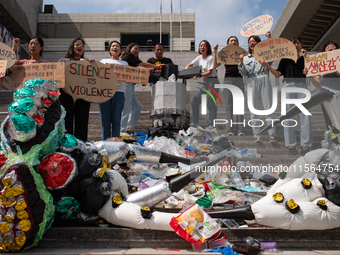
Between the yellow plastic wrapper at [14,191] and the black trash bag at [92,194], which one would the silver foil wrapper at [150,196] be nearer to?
the black trash bag at [92,194]

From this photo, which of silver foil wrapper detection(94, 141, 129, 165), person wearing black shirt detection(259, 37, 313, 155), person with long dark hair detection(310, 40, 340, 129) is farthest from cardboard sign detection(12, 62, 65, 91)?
person with long dark hair detection(310, 40, 340, 129)

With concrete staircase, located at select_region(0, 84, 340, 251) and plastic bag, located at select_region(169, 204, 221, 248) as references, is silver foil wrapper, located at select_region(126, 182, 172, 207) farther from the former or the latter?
plastic bag, located at select_region(169, 204, 221, 248)

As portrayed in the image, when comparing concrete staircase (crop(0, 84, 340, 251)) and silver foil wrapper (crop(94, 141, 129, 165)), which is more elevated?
silver foil wrapper (crop(94, 141, 129, 165))

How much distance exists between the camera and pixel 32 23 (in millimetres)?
20781

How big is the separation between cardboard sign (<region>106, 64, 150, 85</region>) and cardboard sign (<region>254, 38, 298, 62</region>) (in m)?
2.09

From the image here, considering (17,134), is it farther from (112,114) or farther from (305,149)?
(305,149)

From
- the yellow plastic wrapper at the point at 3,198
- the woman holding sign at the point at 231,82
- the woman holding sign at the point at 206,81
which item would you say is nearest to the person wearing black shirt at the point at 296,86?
the woman holding sign at the point at 231,82

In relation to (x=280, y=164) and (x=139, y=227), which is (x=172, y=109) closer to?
(x=280, y=164)

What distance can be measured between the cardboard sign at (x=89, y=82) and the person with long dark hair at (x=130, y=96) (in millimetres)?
1285

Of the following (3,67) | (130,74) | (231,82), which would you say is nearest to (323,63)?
(231,82)

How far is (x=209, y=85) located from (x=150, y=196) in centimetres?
338

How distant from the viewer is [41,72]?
450 cm

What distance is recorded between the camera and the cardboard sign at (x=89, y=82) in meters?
4.31

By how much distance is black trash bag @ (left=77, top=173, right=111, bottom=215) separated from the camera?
2701 millimetres
